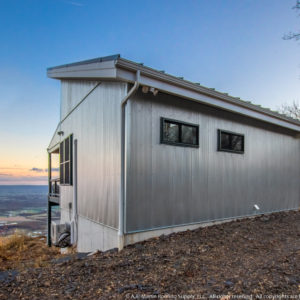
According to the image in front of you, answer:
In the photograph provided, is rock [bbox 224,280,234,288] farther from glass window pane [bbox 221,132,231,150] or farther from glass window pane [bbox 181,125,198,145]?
glass window pane [bbox 221,132,231,150]

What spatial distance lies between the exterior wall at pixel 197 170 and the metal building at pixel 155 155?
2cm

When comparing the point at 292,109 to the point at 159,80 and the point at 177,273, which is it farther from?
the point at 177,273

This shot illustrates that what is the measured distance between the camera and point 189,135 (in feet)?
17.3

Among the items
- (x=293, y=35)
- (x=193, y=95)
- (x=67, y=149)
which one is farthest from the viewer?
(x=67, y=149)

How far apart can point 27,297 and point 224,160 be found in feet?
15.9

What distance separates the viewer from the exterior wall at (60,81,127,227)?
455 centimetres

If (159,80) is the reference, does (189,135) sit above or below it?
below

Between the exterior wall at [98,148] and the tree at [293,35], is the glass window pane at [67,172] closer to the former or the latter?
the exterior wall at [98,148]

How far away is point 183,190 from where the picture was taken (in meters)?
5.05

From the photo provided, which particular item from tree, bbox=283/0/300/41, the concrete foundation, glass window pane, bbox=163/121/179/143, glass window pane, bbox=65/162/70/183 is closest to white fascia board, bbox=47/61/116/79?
glass window pane, bbox=163/121/179/143

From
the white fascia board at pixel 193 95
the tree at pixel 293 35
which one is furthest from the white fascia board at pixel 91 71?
the tree at pixel 293 35

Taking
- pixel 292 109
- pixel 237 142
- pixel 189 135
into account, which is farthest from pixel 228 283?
pixel 292 109

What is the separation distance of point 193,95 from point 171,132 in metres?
0.89

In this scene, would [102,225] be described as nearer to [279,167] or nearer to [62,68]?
[62,68]
